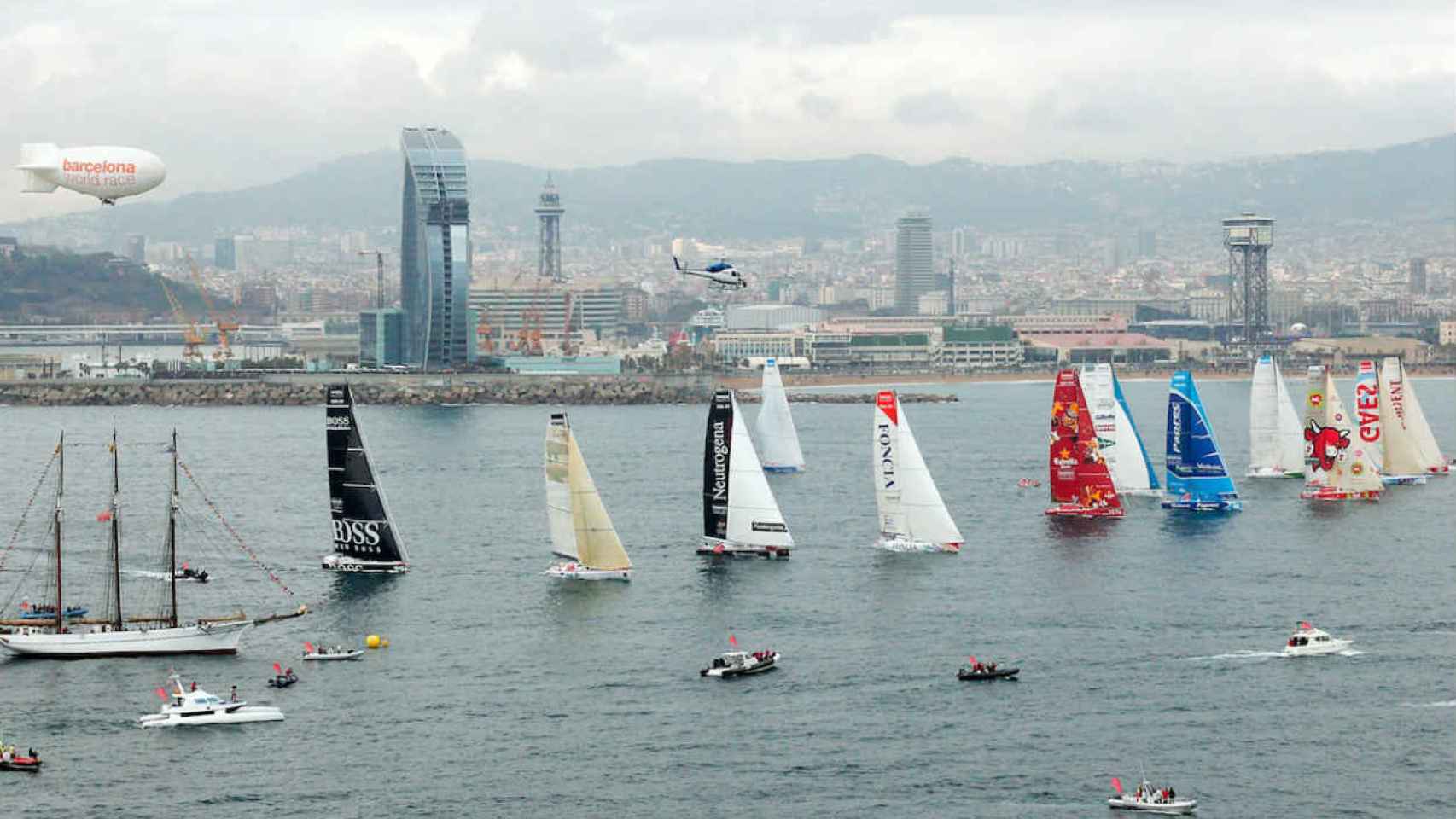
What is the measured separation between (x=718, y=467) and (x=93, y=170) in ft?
57.2

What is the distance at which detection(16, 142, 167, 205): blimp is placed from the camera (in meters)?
48.5

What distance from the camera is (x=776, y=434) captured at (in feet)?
282

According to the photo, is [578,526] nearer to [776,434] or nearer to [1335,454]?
[1335,454]

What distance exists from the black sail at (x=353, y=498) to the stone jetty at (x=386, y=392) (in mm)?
98270

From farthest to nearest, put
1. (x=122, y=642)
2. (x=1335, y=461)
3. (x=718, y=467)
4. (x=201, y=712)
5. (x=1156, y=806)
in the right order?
1. (x=1335, y=461)
2. (x=718, y=467)
3. (x=122, y=642)
4. (x=201, y=712)
5. (x=1156, y=806)

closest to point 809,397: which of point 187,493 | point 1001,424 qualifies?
point 1001,424

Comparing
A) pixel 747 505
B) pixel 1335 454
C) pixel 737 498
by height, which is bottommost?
pixel 747 505

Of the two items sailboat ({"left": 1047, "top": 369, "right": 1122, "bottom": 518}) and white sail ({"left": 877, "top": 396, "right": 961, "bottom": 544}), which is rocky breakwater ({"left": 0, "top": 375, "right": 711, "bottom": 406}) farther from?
white sail ({"left": 877, "top": 396, "right": 961, "bottom": 544})

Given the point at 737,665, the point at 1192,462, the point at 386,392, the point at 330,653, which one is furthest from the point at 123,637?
the point at 386,392

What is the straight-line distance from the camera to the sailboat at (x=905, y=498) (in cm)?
5875

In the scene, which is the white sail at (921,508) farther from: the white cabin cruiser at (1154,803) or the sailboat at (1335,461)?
the white cabin cruiser at (1154,803)

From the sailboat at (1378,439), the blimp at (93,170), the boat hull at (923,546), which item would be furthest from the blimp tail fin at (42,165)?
the sailboat at (1378,439)

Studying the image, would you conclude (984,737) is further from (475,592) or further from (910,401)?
(910,401)

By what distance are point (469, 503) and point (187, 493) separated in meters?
11.0
